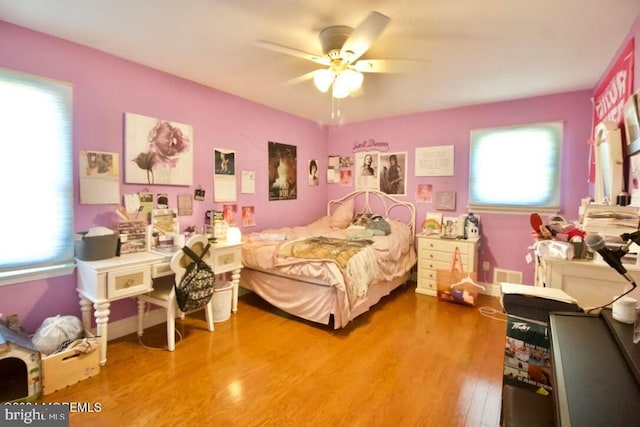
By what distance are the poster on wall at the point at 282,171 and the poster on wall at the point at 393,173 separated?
135 cm

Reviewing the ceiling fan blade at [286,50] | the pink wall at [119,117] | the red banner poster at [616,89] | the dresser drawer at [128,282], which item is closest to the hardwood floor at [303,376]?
the dresser drawer at [128,282]

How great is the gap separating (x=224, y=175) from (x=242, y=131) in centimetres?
63

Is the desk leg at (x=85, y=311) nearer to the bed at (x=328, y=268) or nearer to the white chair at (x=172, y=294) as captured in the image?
the white chair at (x=172, y=294)

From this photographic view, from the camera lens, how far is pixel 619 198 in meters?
2.07

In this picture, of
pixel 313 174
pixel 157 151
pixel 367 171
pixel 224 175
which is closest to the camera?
pixel 157 151

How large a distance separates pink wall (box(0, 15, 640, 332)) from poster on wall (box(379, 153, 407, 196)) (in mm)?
119

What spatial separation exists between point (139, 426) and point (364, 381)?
1.39 metres

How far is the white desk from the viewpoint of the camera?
220 centimetres

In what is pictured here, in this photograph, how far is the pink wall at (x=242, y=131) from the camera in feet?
7.56

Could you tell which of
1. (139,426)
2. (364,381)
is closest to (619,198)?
(364,381)

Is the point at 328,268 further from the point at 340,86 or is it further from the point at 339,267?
the point at 340,86

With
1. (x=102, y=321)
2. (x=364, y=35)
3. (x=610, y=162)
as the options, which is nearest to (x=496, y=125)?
(x=610, y=162)

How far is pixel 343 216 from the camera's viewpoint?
15.4ft

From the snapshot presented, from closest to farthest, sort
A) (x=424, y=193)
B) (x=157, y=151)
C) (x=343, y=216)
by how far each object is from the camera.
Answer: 1. (x=157, y=151)
2. (x=424, y=193)
3. (x=343, y=216)
